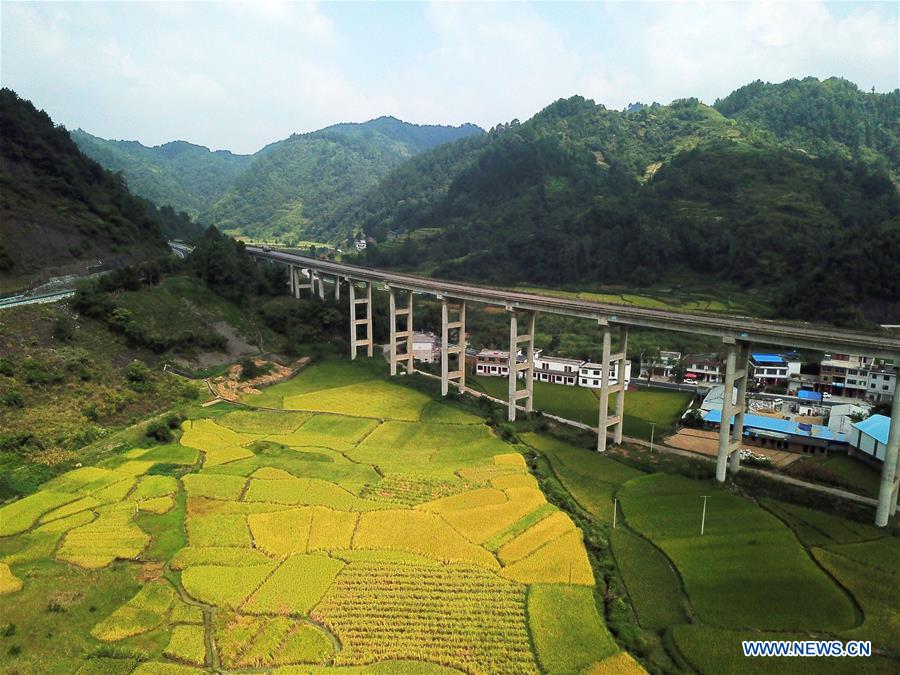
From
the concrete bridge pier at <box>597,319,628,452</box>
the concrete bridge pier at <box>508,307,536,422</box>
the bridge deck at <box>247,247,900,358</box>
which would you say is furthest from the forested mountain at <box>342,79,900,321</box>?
the concrete bridge pier at <box>508,307,536,422</box>

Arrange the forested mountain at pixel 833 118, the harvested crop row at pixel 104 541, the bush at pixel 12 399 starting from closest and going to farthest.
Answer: the harvested crop row at pixel 104 541
the bush at pixel 12 399
the forested mountain at pixel 833 118

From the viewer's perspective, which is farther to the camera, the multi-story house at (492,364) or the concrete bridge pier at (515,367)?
the multi-story house at (492,364)

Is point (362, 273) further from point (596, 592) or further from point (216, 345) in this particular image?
point (596, 592)

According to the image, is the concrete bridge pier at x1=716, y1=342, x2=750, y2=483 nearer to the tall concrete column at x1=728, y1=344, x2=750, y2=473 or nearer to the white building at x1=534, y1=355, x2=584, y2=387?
the tall concrete column at x1=728, y1=344, x2=750, y2=473

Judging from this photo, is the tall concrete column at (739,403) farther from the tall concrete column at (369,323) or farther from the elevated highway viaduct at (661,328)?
the tall concrete column at (369,323)

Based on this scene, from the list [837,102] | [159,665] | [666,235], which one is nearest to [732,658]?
[159,665]

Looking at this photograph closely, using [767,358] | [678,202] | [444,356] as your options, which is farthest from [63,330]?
[678,202]

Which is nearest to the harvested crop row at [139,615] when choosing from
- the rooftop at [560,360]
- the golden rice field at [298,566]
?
the golden rice field at [298,566]
